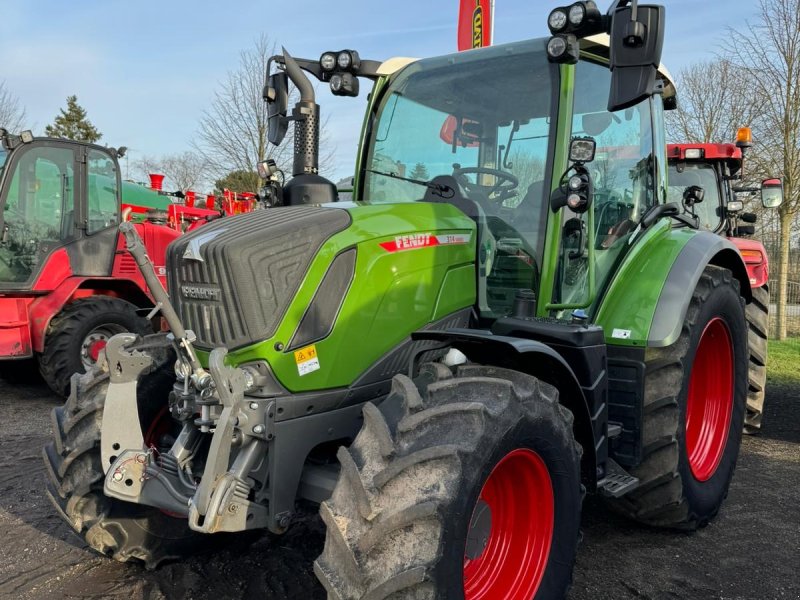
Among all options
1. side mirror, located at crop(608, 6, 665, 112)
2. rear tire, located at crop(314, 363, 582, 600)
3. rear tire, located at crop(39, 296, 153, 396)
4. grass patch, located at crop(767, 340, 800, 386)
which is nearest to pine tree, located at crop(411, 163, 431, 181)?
side mirror, located at crop(608, 6, 665, 112)

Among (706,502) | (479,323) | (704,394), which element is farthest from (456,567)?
(704,394)

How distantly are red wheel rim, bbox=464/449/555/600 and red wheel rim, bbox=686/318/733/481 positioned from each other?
5.37ft

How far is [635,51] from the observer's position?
2.48 metres

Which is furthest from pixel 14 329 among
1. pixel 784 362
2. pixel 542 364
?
pixel 784 362

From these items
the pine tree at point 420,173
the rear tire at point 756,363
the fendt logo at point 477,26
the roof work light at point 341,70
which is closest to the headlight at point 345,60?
the roof work light at point 341,70

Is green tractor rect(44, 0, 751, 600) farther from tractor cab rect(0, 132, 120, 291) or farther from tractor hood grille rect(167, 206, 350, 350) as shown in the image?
tractor cab rect(0, 132, 120, 291)

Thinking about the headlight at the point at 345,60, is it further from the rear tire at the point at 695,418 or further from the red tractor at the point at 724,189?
the red tractor at the point at 724,189

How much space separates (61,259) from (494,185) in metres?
5.09

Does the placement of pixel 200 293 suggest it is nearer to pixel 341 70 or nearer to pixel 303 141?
pixel 303 141

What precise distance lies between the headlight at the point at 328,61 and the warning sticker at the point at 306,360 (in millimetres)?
1835

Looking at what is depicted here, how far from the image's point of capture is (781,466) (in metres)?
4.55

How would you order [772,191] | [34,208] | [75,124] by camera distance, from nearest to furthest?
[772,191] < [34,208] < [75,124]

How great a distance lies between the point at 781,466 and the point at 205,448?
3.81 metres

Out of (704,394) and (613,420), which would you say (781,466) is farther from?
(613,420)
